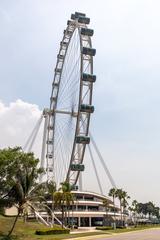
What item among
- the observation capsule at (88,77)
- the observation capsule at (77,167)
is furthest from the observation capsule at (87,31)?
the observation capsule at (77,167)

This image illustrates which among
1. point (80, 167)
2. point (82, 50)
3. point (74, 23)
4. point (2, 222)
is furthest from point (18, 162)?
point (74, 23)

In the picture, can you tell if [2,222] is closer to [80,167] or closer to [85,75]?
[80,167]

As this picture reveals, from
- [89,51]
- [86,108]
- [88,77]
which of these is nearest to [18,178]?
[86,108]

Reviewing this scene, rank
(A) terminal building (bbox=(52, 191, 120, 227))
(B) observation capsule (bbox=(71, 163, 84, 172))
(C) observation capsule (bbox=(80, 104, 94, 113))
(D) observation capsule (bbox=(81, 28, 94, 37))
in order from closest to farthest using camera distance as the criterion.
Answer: (B) observation capsule (bbox=(71, 163, 84, 172)) < (C) observation capsule (bbox=(80, 104, 94, 113)) < (D) observation capsule (bbox=(81, 28, 94, 37)) < (A) terminal building (bbox=(52, 191, 120, 227))

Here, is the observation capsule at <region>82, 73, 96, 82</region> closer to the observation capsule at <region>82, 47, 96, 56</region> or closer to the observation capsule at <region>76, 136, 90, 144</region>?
the observation capsule at <region>82, 47, 96, 56</region>

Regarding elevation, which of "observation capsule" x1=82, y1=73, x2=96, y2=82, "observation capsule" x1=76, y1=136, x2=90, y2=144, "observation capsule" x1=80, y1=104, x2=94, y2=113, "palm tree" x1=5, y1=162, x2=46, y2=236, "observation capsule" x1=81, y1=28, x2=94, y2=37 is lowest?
"palm tree" x1=5, y1=162, x2=46, y2=236

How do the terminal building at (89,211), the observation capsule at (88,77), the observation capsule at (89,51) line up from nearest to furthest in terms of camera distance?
the observation capsule at (88,77) → the observation capsule at (89,51) → the terminal building at (89,211)

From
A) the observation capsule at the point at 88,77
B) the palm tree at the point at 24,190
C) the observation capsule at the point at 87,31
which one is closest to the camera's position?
the palm tree at the point at 24,190

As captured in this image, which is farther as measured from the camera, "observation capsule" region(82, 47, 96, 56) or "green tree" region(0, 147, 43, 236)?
"observation capsule" region(82, 47, 96, 56)

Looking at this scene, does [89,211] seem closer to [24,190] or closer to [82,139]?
[82,139]

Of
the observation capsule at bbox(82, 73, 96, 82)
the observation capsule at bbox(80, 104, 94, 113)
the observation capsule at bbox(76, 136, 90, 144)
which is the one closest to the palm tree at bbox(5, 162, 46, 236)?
the observation capsule at bbox(76, 136, 90, 144)

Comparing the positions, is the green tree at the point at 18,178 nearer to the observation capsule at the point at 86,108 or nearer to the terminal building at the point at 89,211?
the observation capsule at the point at 86,108

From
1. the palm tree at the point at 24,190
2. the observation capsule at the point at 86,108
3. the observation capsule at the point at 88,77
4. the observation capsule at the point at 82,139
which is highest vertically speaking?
the observation capsule at the point at 88,77

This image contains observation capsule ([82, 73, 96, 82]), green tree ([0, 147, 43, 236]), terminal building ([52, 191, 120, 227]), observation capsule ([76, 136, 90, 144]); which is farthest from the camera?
terminal building ([52, 191, 120, 227])
